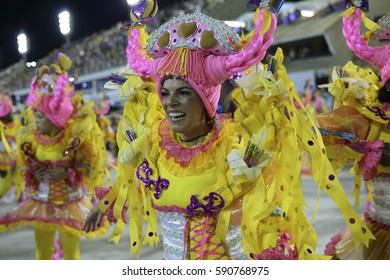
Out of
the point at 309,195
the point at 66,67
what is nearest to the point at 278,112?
the point at 66,67

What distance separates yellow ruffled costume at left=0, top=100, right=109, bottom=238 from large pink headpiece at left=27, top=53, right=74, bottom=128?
0.39 feet

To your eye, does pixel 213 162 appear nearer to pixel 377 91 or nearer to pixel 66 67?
pixel 377 91

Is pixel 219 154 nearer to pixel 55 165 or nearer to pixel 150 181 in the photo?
pixel 150 181

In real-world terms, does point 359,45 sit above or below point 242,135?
above

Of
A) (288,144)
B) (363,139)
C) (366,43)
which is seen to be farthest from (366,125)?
(288,144)

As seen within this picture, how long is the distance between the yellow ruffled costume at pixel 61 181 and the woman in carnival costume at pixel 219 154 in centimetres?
174

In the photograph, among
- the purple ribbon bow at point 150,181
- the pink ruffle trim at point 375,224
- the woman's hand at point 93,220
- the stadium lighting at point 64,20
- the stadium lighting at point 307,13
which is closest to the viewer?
the purple ribbon bow at point 150,181

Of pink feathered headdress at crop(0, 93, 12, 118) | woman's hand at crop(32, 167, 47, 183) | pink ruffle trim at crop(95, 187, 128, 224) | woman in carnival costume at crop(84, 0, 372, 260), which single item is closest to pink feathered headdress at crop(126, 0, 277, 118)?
woman in carnival costume at crop(84, 0, 372, 260)

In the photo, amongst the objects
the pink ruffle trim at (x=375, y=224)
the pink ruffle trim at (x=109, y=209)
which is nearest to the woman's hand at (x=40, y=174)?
the pink ruffle trim at (x=109, y=209)

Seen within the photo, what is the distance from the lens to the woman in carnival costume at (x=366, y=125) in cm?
311

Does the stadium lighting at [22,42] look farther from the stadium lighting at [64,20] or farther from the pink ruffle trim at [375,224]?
the pink ruffle trim at [375,224]

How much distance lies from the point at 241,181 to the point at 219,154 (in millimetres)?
178

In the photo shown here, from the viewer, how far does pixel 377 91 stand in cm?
330
